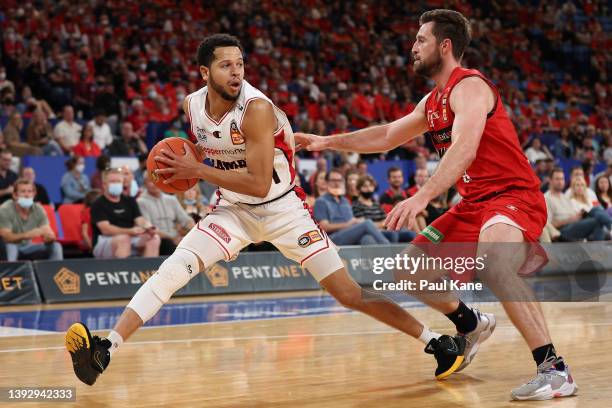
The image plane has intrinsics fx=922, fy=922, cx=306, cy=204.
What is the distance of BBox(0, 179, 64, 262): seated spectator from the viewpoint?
35.7ft

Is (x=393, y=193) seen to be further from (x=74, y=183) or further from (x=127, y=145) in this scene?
(x=74, y=183)

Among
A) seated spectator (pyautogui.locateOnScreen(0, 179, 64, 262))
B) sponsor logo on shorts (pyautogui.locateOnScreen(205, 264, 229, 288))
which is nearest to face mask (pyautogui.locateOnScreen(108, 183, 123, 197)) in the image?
seated spectator (pyautogui.locateOnScreen(0, 179, 64, 262))

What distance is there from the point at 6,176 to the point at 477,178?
26.6 feet

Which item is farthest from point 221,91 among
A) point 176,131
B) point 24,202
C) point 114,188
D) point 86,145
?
point 176,131

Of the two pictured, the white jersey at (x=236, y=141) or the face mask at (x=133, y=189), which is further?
the face mask at (x=133, y=189)

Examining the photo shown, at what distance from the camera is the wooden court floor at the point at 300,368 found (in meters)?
5.04

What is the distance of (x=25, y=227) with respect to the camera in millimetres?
10961

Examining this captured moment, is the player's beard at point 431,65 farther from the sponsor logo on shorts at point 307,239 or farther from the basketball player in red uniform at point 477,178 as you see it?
the sponsor logo on shorts at point 307,239

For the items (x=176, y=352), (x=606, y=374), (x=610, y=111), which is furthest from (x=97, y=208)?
(x=610, y=111)

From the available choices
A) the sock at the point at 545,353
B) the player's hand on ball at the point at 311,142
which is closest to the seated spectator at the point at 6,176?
the player's hand on ball at the point at 311,142

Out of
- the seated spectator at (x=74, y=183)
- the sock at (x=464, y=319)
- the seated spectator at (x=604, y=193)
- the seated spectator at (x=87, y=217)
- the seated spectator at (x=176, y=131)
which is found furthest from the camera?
the seated spectator at (x=604, y=193)

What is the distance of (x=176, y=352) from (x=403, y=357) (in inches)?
66.7

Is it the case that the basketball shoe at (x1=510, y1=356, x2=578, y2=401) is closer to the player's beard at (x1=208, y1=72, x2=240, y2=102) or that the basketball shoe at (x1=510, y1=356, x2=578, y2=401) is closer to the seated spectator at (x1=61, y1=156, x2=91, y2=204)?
the player's beard at (x1=208, y1=72, x2=240, y2=102)

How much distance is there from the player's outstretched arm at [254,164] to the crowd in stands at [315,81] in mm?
6568
